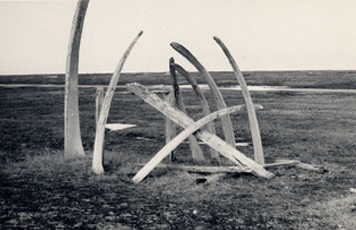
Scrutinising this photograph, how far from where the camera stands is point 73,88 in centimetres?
907

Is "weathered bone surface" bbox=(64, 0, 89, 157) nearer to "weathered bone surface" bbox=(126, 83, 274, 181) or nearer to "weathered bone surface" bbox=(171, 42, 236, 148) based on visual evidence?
"weathered bone surface" bbox=(126, 83, 274, 181)

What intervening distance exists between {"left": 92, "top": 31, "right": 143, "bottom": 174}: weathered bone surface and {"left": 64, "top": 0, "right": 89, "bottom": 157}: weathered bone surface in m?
1.43

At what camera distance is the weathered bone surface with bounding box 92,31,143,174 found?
7.68m

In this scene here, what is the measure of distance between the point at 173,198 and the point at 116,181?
1.48 m

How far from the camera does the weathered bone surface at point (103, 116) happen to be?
768 cm

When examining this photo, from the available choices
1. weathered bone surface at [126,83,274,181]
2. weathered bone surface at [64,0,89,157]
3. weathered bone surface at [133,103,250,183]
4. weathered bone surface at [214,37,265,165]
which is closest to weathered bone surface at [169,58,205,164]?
weathered bone surface at [126,83,274,181]

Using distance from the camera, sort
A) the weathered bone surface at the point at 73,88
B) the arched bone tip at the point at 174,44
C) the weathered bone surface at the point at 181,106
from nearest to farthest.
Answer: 1. the arched bone tip at the point at 174,44
2. the weathered bone surface at the point at 181,106
3. the weathered bone surface at the point at 73,88

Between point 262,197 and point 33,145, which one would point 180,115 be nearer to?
point 262,197

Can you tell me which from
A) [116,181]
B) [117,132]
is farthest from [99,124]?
[117,132]

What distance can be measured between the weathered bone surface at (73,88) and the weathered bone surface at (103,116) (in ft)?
4.70

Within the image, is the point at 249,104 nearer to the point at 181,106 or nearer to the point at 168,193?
the point at 181,106

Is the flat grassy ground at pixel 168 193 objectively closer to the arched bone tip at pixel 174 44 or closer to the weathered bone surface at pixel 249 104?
the weathered bone surface at pixel 249 104

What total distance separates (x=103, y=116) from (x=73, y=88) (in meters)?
1.78

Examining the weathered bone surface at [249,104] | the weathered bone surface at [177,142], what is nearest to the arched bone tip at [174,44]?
the weathered bone surface at [249,104]
